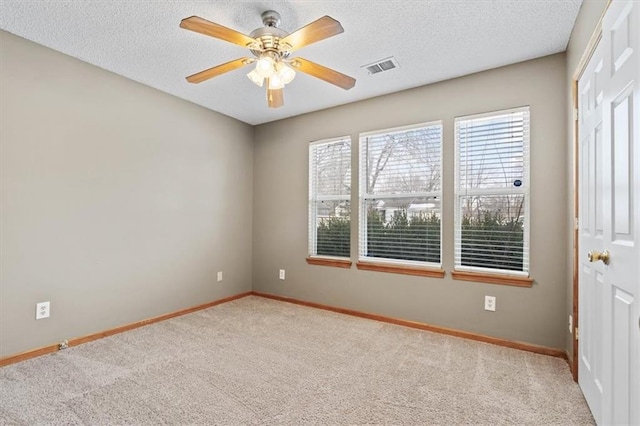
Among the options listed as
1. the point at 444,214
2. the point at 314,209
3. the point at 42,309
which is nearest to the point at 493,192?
the point at 444,214

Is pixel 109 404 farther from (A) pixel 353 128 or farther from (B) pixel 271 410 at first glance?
(A) pixel 353 128

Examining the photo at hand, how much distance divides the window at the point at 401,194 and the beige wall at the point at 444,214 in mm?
120

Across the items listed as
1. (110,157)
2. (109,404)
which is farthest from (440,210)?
(110,157)

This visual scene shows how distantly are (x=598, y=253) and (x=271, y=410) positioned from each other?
1932 mm

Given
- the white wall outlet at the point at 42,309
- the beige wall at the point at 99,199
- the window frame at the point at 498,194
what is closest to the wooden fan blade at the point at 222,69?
the beige wall at the point at 99,199

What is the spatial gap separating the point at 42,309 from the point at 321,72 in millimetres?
2881

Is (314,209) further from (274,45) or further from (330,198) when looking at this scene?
(274,45)

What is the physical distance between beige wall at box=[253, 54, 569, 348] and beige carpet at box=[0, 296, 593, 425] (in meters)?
0.31

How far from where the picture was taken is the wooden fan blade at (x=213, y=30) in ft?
5.77

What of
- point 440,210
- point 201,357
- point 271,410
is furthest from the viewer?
point 440,210

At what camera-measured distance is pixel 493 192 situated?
2963 mm

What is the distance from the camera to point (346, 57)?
2.76 meters

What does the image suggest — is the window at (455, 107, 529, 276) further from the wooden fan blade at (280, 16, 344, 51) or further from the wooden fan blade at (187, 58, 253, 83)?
the wooden fan blade at (187, 58, 253, 83)

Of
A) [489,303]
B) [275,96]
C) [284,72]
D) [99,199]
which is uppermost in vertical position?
[284,72]
